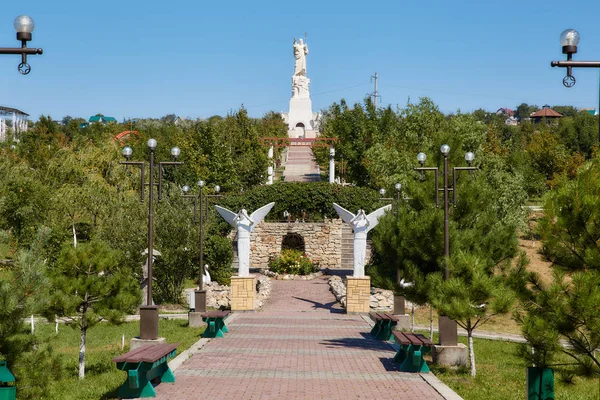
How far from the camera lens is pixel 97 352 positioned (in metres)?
19.1

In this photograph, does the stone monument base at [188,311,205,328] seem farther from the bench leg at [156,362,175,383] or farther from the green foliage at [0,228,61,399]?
the green foliage at [0,228,61,399]

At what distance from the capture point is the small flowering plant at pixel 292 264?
41.2 metres

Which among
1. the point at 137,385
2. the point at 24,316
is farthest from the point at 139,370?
the point at 24,316

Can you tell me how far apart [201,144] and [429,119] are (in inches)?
609

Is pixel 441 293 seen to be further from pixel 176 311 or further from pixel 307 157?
pixel 307 157

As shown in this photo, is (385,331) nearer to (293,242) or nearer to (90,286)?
(90,286)

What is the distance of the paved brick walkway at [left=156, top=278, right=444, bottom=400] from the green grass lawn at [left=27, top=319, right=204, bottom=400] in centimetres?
110

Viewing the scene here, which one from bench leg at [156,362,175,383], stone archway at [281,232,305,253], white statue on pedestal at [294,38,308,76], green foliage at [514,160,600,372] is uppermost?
white statue on pedestal at [294,38,308,76]

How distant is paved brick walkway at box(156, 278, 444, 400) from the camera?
12656 millimetres

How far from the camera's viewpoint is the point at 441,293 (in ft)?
47.7

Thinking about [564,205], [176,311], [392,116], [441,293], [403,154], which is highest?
[392,116]

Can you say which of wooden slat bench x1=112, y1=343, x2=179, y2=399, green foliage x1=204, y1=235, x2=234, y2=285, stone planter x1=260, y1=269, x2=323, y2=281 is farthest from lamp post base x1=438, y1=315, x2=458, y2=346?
stone planter x1=260, y1=269, x2=323, y2=281

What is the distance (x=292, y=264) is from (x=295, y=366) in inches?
1020

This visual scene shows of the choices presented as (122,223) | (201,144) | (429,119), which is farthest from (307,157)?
(122,223)
